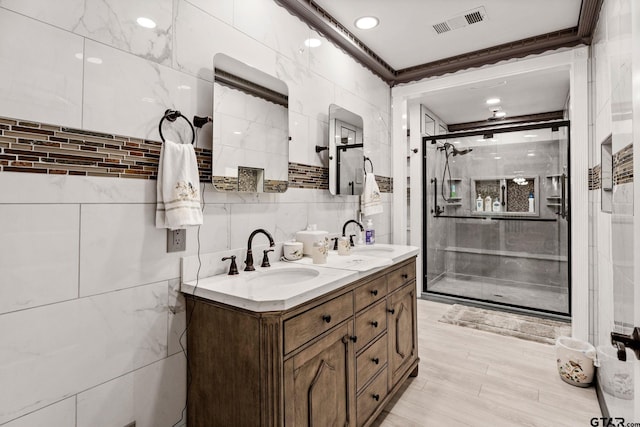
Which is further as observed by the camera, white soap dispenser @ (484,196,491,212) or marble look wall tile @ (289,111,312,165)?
white soap dispenser @ (484,196,491,212)

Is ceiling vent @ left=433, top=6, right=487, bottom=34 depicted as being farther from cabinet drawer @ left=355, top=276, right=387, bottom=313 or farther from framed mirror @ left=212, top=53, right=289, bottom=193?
cabinet drawer @ left=355, top=276, right=387, bottom=313

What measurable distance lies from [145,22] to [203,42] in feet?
0.97

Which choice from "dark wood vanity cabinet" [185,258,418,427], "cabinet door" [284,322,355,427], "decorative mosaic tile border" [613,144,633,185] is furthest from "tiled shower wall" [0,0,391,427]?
"decorative mosaic tile border" [613,144,633,185]

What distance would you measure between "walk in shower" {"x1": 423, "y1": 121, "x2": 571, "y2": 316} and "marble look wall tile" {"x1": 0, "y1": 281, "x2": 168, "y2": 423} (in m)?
3.36

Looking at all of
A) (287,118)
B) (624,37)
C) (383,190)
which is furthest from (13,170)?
(383,190)

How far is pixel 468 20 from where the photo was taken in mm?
2549

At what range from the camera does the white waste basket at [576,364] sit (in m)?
2.14

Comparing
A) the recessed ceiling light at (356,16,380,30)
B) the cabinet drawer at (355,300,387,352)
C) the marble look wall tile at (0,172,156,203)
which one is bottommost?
the cabinet drawer at (355,300,387,352)

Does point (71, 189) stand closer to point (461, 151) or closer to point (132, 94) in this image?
point (132, 94)

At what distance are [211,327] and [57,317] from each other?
52 cm

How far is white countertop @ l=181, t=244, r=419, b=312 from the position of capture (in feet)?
3.92

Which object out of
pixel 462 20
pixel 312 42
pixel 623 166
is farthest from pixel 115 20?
pixel 462 20

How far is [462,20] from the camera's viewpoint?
255cm

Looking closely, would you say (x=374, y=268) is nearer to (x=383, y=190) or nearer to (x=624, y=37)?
(x=624, y=37)
